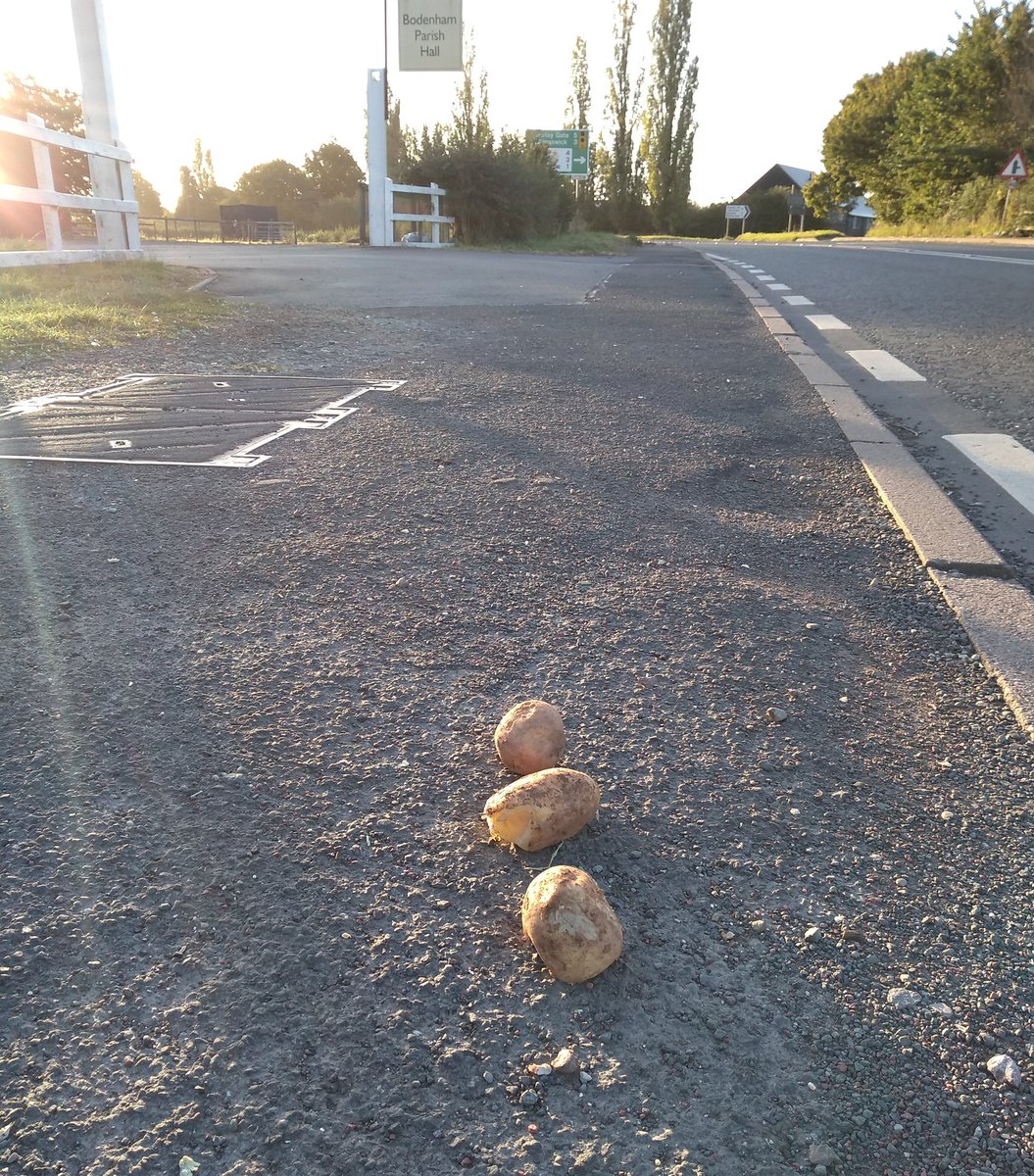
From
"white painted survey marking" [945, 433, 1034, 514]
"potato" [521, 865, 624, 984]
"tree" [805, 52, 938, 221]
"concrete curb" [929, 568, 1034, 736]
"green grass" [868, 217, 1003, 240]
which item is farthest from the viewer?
"tree" [805, 52, 938, 221]

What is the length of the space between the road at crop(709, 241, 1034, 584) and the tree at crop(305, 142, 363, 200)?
4483 centimetres

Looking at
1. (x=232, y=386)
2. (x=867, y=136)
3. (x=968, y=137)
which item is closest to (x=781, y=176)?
(x=867, y=136)

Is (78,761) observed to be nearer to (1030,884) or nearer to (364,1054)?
(364,1054)

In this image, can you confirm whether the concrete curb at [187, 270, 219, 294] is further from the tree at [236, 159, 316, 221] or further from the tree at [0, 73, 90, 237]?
the tree at [236, 159, 316, 221]

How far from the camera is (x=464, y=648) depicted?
209 centimetres

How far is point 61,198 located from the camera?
30.1 feet

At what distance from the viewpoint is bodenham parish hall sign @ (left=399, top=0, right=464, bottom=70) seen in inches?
934

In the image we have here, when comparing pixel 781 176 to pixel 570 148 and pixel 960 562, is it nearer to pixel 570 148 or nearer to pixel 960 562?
pixel 570 148

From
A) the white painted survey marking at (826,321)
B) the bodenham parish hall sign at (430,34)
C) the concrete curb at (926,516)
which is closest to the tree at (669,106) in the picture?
the bodenham parish hall sign at (430,34)

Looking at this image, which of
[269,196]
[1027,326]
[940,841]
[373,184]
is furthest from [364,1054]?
[269,196]

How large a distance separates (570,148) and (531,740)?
1827 inches

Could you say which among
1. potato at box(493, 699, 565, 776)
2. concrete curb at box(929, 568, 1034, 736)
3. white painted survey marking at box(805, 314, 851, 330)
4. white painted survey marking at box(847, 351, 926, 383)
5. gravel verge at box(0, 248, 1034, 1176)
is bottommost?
gravel verge at box(0, 248, 1034, 1176)

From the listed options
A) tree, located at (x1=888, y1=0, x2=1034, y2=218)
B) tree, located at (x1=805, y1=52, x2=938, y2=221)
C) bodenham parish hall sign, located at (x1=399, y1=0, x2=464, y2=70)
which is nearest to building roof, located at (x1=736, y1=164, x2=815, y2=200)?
tree, located at (x1=805, y1=52, x2=938, y2=221)

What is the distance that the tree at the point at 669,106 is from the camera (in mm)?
51875
